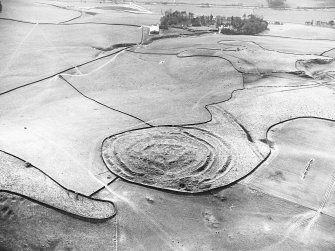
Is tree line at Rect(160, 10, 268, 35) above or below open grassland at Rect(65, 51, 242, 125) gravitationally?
above

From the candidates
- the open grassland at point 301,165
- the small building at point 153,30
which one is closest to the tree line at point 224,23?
the small building at point 153,30

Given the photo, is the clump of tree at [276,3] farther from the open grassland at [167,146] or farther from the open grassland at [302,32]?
the open grassland at [167,146]

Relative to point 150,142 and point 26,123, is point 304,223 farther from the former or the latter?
→ point 26,123

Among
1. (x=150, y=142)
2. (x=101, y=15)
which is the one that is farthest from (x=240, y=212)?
(x=101, y=15)

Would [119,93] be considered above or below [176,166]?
above

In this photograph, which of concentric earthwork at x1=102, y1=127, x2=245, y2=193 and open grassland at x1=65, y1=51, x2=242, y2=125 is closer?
concentric earthwork at x1=102, y1=127, x2=245, y2=193

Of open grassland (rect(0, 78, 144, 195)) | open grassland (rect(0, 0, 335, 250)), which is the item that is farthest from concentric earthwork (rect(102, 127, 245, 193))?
open grassland (rect(0, 78, 144, 195))

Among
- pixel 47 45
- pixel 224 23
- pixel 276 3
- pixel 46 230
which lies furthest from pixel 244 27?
pixel 46 230

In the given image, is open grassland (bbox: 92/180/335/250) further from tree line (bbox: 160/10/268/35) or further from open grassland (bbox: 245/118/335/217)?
tree line (bbox: 160/10/268/35)
